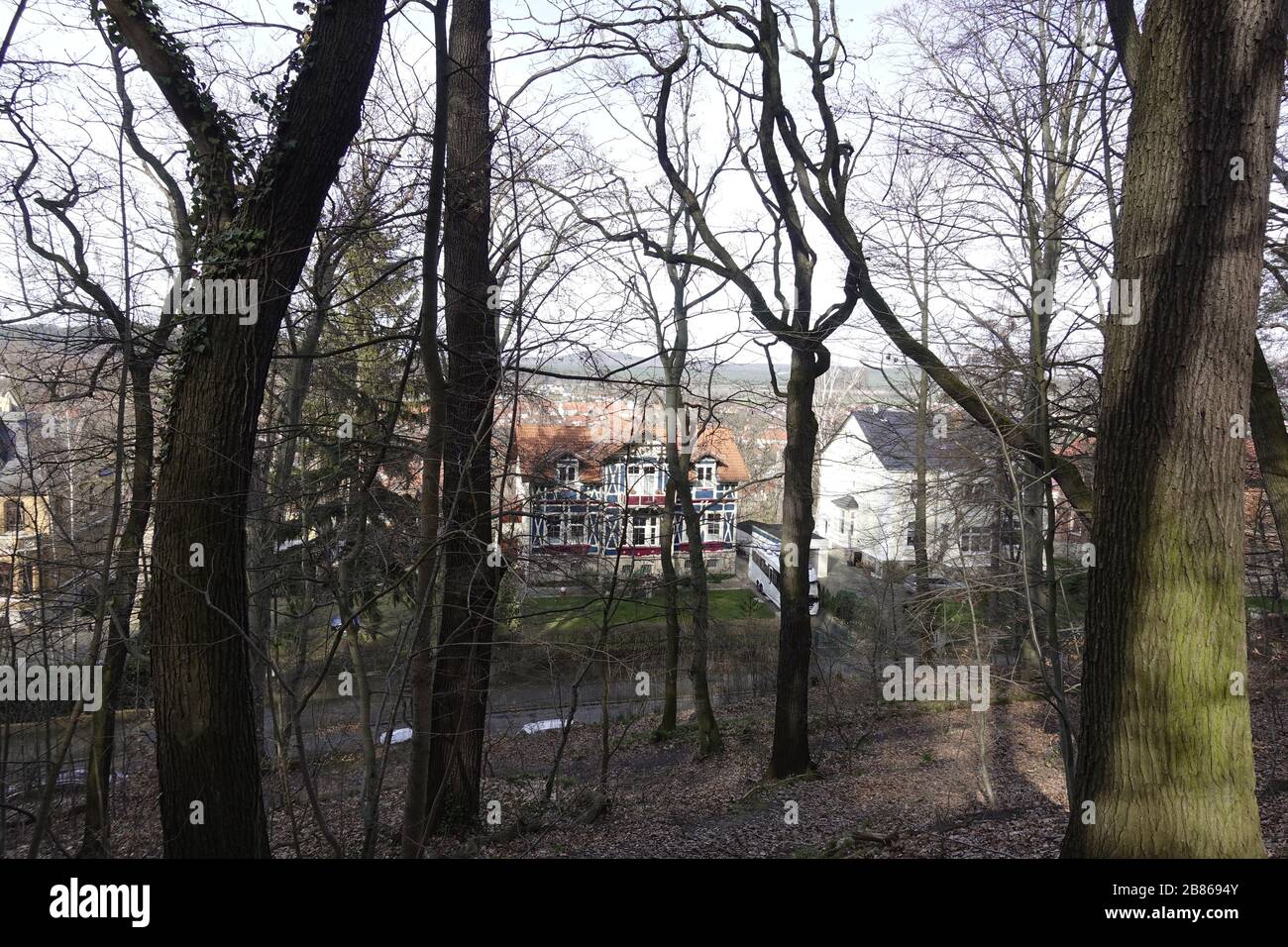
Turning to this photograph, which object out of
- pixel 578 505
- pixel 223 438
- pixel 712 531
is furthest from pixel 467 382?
pixel 712 531

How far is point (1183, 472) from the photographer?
3463mm

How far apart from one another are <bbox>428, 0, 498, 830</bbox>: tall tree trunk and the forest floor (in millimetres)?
473

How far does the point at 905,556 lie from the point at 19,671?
A: 17.3 m

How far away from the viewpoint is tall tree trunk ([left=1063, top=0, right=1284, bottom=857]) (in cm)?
335

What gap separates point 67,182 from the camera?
326 inches

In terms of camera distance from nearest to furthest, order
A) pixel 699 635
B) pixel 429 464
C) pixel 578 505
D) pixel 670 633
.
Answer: pixel 429 464, pixel 578 505, pixel 699 635, pixel 670 633

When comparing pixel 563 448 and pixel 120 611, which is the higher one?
pixel 563 448

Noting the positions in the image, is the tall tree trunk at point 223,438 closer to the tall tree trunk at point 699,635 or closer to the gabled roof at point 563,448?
the gabled roof at point 563,448

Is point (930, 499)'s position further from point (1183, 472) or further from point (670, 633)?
point (1183, 472)

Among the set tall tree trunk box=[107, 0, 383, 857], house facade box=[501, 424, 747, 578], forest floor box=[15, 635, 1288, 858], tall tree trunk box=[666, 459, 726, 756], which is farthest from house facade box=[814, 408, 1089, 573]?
tall tree trunk box=[107, 0, 383, 857]

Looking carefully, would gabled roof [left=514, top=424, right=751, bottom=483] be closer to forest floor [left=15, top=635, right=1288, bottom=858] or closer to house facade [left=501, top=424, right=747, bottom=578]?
house facade [left=501, top=424, right=747, bottom=578]

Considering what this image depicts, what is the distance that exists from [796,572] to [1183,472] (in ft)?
20.4

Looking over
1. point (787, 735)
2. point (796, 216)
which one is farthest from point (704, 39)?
point (787, 735)
